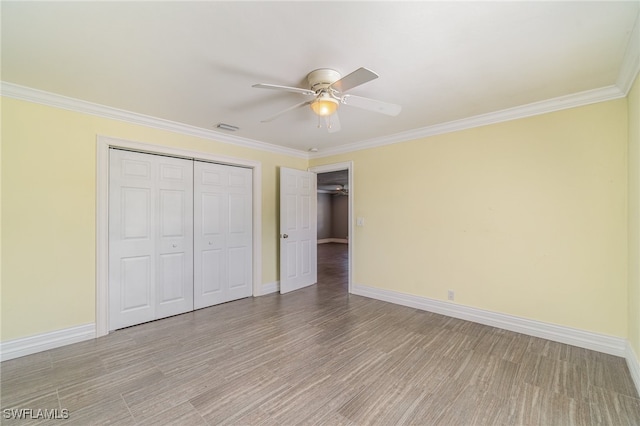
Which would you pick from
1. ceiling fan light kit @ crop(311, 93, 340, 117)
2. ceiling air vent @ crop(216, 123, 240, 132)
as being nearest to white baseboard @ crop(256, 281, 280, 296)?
ceiling air vent @ crop(216, 123, 240, 132)

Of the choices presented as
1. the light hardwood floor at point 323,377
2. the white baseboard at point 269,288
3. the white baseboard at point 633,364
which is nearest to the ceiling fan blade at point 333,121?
the light hardwood floor at point 323,377

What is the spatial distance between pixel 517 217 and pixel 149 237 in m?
4.48

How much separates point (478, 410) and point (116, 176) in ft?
13.6

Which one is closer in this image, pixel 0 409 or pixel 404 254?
pixel 0 409

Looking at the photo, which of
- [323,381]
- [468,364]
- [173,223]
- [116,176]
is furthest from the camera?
[173,223]

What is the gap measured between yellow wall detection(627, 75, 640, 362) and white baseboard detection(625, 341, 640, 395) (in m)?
0.05

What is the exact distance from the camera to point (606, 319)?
2.53 metres

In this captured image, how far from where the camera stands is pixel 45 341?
2.61 metres

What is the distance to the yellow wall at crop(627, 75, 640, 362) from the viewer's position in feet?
6.88

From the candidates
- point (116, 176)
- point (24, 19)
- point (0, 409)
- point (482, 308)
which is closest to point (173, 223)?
point (116, 176)

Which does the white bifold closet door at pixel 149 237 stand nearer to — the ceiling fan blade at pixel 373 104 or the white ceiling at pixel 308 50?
the white ceiling at pixel 308 50

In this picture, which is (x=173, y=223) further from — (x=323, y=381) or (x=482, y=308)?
(x=482, y=308)

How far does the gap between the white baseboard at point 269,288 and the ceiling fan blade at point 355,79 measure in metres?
3.47

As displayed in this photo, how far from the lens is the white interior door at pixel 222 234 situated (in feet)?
12.5
